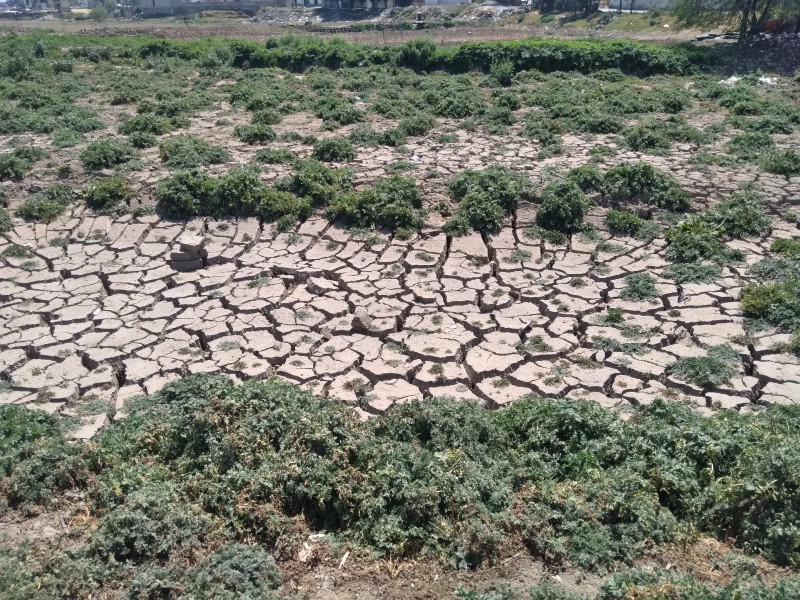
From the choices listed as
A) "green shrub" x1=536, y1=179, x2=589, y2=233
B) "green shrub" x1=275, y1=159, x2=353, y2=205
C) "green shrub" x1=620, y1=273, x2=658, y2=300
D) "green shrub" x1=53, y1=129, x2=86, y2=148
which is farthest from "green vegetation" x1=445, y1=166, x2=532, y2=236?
"green shrub" x1=53, y1=129, x2=86, y2=148

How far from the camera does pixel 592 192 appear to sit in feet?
35.1

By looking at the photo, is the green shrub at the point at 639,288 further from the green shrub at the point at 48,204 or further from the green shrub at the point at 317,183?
the green shrub at the point at 48,204

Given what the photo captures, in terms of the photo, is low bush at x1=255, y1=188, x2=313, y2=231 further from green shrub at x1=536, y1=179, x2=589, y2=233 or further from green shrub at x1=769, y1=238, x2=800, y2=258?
green shrub at x1=769, y1=238, x2=800, y2=258

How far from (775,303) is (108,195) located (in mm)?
9015

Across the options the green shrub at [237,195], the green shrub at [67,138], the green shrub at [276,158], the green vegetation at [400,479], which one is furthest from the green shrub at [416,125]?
the green vegetation at [400,479]

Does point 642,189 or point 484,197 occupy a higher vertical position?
point 484,197

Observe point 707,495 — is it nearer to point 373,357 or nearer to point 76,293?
point 373,357

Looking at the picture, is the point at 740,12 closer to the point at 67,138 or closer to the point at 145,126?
the point at 145,126

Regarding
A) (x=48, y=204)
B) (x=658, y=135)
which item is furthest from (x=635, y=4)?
(x=48, y=204)

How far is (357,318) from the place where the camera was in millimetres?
8008

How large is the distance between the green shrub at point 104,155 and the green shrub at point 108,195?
2.89 ft

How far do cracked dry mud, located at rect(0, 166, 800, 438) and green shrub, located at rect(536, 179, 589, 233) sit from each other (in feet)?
1.03

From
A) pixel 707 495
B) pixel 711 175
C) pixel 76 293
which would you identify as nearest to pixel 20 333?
pixel 76 293

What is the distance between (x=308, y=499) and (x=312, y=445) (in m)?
0.46
